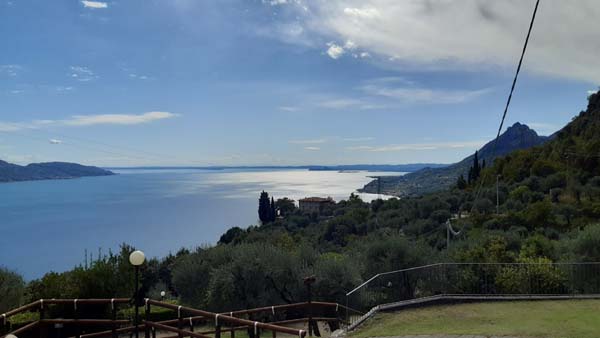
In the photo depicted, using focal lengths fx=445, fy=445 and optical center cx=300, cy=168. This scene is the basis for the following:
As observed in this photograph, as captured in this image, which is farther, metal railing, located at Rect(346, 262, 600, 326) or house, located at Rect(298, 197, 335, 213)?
house, located at Rect(298, 197, 335, 213)

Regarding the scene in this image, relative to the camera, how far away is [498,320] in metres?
9.02

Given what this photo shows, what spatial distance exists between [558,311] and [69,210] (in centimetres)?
16398

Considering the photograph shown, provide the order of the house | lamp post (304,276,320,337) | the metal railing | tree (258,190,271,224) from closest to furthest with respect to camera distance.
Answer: lamp post (304,276,320,337), the metal railing, tree (258,190,271,224), the house

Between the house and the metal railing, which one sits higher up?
the metal railing

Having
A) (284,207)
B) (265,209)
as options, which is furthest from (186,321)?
(284,207)

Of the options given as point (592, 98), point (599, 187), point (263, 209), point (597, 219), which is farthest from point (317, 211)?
point (597, 219)

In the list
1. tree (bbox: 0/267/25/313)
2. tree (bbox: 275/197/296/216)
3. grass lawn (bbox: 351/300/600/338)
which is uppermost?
A: grass lawn (bbox: 351/300/600/338)

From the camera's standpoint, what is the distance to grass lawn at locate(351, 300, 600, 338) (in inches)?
307

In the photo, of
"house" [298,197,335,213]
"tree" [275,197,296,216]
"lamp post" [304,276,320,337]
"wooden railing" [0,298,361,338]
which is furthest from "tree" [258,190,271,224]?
"lamp post" [304,276,320,337]

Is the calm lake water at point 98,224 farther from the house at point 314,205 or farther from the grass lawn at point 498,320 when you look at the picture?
the grass lawn at point 498,320

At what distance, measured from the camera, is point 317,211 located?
112375 millimetres

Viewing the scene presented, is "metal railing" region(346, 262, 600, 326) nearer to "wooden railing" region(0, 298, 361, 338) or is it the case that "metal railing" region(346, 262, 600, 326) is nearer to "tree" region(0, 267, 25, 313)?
"wooden railing" region(0, 298, 361, 338)

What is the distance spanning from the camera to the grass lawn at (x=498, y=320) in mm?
7805

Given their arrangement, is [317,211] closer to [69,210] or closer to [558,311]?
[69,210]
